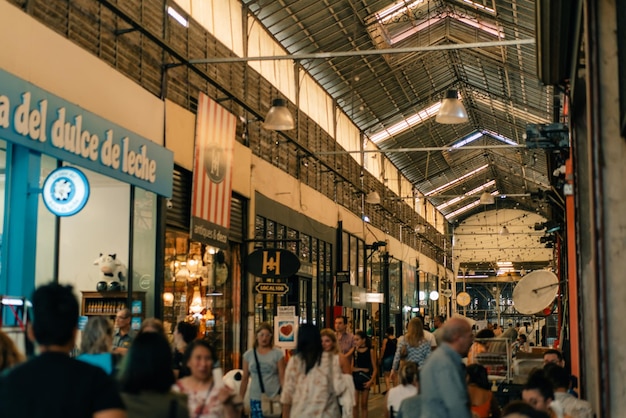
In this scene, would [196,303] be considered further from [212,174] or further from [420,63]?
[420,63]

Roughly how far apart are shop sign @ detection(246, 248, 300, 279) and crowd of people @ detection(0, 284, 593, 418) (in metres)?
6.03

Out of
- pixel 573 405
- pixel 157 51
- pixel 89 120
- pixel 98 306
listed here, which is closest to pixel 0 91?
pixel 89 120

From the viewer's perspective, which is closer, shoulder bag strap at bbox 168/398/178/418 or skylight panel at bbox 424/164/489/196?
shoulder bag strap at bbox 168/398/178/418

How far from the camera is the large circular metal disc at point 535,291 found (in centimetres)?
1503

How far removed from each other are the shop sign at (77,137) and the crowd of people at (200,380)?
2125 mm

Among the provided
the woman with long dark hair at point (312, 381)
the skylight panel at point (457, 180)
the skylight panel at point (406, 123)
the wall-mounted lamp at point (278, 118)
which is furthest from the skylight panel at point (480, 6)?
the skylight panel at point (457, 180)

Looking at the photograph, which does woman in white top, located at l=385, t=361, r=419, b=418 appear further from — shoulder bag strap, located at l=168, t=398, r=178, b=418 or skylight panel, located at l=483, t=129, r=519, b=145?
skylight panel, located at l=483, t=129, r=519, b=145

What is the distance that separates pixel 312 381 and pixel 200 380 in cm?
248

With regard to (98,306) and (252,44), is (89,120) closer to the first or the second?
(98,306)

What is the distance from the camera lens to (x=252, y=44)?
61.9 ft

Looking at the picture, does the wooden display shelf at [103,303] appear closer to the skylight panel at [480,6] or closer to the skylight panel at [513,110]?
the skylight panel at [480,6]

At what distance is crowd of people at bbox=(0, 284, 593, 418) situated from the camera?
11.2ft

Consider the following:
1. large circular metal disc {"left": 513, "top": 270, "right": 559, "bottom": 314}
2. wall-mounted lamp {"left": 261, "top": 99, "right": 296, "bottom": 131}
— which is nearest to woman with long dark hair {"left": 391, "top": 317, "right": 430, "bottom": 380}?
large circular metal disc {"left": 513, "top": 270, "right": 559, "bottom": 314}

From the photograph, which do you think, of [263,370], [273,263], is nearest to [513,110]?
[273,263]
